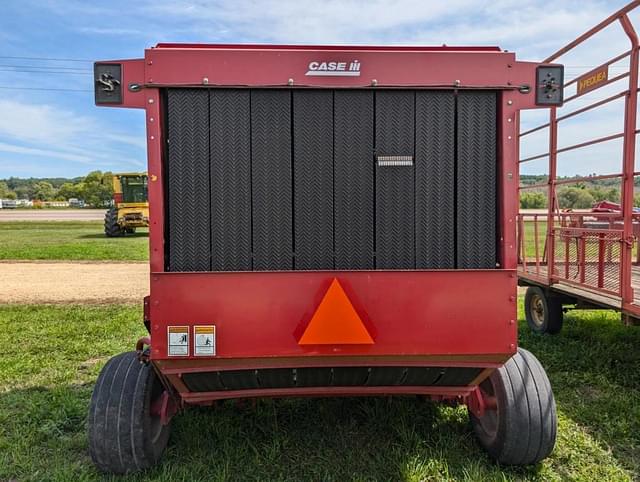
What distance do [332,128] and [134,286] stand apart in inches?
341

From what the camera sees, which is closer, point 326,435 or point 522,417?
point 522,417

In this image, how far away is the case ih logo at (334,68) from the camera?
2.66m

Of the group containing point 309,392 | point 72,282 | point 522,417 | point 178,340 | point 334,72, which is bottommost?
point 72,282

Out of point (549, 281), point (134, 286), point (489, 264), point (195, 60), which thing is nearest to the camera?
point (195, 60)

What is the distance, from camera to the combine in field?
25812mm

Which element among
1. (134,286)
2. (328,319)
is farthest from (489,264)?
(134,286)

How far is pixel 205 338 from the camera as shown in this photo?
2.66 metres

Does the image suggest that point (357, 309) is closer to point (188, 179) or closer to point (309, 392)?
point (309, 392)

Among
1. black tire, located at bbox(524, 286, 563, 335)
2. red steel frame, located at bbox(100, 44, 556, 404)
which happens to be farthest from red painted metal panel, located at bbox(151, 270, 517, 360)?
black tire, located at bbox(524, 286, 563, 335)

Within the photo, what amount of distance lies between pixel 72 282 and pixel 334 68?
978 cm

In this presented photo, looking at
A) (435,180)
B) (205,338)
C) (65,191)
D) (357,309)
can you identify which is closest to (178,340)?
(205,338)

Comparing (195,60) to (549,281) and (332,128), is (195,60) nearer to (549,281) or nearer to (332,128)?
→ (332,128)

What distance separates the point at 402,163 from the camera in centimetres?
276

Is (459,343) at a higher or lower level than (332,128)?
lower
